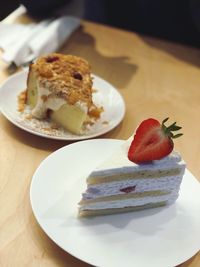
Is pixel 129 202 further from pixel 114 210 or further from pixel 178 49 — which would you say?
pixel 178 49

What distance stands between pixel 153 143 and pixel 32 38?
0.73 metres

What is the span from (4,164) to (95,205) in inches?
9.6

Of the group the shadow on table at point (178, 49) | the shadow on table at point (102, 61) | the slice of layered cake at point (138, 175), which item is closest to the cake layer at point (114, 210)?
the slice of layered cake at point (138, 175)

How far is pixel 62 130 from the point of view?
1.18 m

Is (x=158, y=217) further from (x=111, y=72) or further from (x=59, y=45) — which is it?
(x=59, y=45)

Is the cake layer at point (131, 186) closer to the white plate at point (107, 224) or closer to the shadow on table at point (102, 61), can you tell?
the white plate at point (107, 224)

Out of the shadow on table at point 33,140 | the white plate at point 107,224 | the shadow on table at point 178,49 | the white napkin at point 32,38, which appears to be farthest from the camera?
the shadow on table at point 178,49

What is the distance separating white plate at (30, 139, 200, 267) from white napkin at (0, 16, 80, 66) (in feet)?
1.53

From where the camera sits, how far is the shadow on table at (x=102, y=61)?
1.48 m

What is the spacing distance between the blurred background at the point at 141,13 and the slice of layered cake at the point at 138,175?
0.83 meters

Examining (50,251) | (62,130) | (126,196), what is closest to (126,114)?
(62,130)

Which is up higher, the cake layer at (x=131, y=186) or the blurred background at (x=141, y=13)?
the cake layer at (x=131, y=186)

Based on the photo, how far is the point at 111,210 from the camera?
0.97 m

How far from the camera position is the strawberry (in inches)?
36.3
